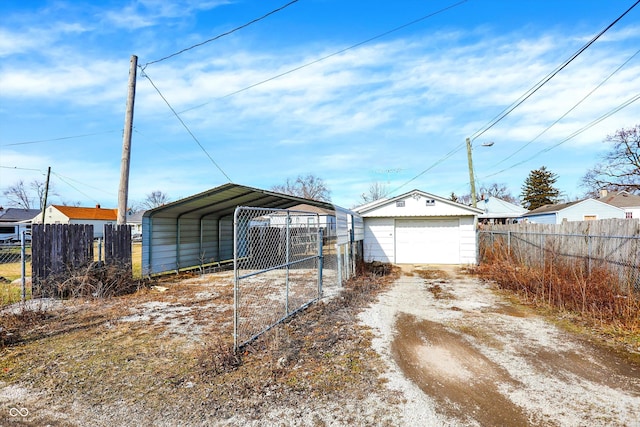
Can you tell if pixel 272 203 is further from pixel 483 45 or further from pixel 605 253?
pixel 605 253

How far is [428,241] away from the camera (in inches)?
595

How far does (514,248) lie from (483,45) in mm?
6376

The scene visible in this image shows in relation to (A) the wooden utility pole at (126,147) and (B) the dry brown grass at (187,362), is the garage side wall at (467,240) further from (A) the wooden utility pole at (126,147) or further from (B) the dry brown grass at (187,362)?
(A) the wooden utility pole at (126,147)

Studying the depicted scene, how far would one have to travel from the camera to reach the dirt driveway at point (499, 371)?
9.78 ft

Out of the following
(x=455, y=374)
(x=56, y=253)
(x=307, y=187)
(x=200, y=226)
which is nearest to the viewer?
(x=455, y=374)

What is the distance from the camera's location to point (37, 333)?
5270 mm

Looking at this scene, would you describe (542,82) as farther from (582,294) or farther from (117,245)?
(117,245)

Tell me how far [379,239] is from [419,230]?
69.4 inches

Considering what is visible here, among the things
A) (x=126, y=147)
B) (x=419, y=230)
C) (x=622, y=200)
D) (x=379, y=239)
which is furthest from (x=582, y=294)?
(x=622, y=200)

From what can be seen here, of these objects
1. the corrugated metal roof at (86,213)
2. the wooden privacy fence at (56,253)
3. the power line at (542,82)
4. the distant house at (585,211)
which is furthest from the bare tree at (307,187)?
the wooden privacy fence at (56,253)

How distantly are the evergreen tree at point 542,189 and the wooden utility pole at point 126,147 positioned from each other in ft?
150

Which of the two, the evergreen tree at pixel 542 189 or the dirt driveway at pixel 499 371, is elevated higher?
the evergreen tree at pixel 542 189

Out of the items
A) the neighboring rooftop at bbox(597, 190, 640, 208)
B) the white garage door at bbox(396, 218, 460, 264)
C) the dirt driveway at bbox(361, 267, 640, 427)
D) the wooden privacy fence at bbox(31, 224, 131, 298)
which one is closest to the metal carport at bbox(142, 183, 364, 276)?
the wooden privacy fence at bbox(31, 224, 131, 298)

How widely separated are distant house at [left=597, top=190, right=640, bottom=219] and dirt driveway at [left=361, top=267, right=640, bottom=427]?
1262 inches
